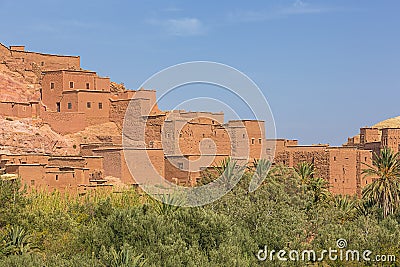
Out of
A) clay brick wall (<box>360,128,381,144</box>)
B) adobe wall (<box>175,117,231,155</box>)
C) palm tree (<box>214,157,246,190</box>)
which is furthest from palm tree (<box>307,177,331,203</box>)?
clay brick wall (<box>360,128,381,144</box>)

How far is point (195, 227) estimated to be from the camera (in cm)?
2069

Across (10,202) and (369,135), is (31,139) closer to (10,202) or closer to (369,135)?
(10,202)

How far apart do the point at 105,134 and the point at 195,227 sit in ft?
49.8

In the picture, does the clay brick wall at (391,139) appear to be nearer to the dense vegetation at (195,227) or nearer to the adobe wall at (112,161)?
the dense vegetation at (195,227)

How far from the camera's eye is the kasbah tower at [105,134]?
31141 millimetres

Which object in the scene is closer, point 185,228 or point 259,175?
point 185,228

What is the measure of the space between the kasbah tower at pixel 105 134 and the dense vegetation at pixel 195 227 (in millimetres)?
4191

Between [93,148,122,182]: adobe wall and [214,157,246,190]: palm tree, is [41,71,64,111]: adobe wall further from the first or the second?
[214,157,246,190]: palm tree

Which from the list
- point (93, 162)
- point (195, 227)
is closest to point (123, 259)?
point (195, 227)

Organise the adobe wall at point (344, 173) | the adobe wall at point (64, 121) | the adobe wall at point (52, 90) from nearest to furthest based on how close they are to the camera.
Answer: the adobe wall at point (344, 173) → the adobe wall at point (64, 121) → the adobe wall at point (52, 90)

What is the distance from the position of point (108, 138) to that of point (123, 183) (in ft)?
15.1

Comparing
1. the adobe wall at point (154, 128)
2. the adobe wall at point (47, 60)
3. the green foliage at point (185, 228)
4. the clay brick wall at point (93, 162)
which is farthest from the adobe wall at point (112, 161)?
the adobe wall at point (47, 60)

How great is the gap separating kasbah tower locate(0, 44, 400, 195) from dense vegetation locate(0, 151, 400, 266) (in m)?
4.19

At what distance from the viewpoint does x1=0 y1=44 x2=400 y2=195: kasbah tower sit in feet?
102
